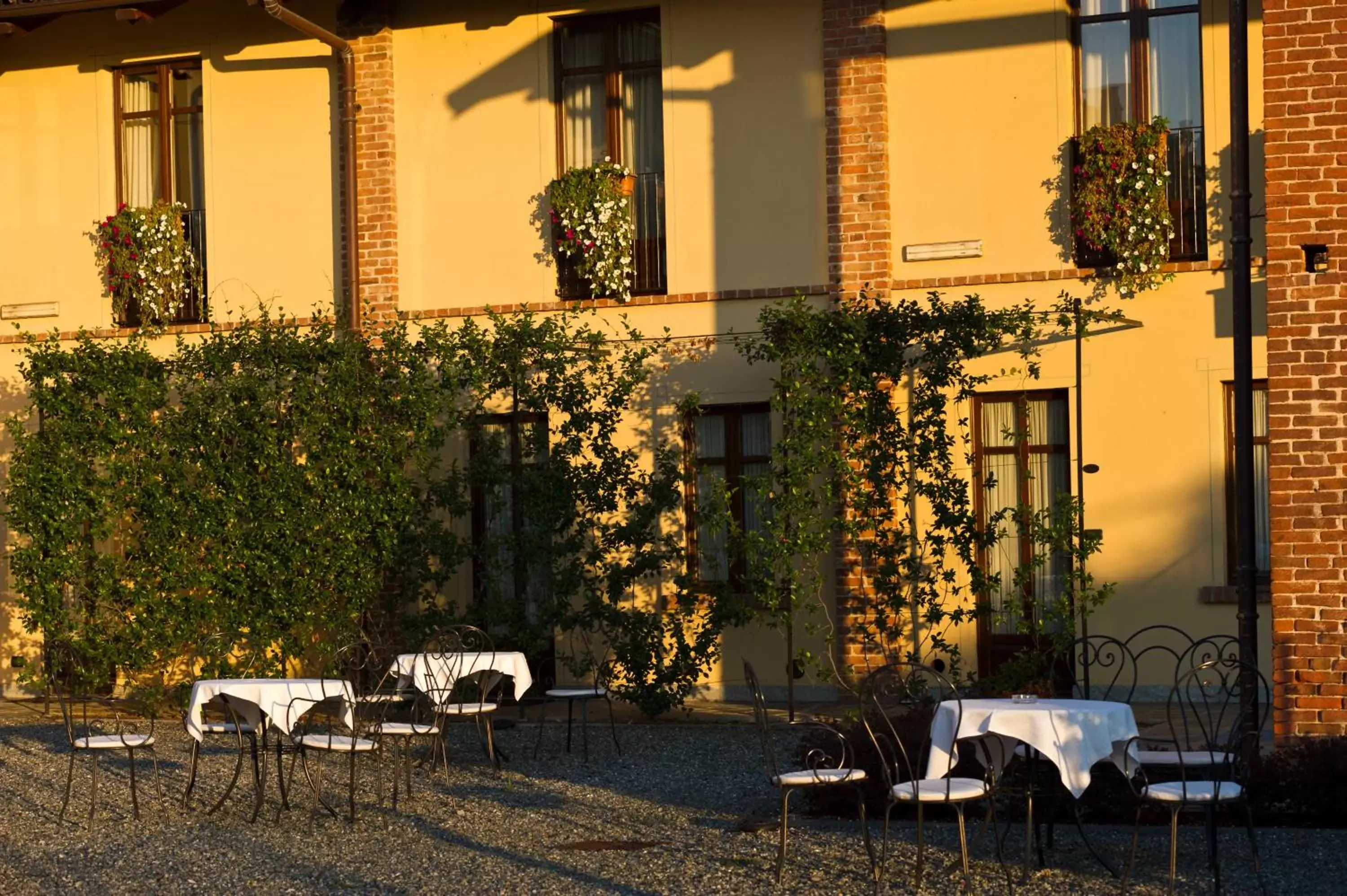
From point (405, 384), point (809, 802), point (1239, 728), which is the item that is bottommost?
point (809, 802)

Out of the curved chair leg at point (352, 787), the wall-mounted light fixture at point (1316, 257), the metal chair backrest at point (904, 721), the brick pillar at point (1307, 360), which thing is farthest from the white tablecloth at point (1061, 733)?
the curved chair leg at point (352, 787)

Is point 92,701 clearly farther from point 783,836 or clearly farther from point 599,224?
point 783,836

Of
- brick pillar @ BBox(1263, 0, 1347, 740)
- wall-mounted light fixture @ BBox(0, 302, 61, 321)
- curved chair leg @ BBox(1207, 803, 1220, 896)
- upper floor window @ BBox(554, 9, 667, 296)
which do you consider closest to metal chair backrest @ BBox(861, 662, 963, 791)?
curved chair leg @ BBox(1207, 803, 1220, 896)

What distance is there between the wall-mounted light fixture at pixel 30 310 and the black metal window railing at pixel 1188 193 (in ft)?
30.0

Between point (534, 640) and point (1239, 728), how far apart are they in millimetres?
6181

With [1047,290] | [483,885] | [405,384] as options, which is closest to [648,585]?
[405,384]

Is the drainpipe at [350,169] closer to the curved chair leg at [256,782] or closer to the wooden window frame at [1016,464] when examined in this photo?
the wooden window frame at [1016,464]

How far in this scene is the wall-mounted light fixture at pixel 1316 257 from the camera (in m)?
8.55

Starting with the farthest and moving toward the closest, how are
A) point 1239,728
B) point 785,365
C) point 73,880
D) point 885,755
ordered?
point 785,365 < point 885,755 < point 73,880 < point 1239,728

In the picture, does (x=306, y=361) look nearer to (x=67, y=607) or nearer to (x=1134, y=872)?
(x=67, y=607)

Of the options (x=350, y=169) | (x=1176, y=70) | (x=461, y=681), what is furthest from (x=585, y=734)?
(x=1176, y=70)

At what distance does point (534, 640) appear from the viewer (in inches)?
480

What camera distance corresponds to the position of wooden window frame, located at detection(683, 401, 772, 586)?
44.0 ft

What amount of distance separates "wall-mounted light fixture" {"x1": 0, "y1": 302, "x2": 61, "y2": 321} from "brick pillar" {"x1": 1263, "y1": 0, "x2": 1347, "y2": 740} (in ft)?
34.1
